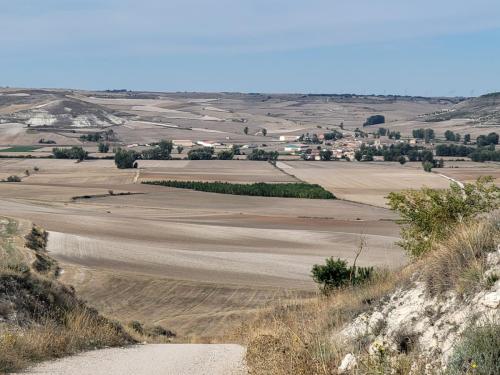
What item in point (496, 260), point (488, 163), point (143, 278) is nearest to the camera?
point (496, 260)

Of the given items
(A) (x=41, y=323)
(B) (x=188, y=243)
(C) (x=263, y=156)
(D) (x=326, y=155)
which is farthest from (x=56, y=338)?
(D) (x=326, y=155)

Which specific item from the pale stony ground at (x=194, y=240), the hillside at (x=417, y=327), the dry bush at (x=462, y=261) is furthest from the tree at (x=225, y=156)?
the dry bush at (x=462, y=261)

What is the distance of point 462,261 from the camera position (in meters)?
12.8

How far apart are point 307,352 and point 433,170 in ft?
412

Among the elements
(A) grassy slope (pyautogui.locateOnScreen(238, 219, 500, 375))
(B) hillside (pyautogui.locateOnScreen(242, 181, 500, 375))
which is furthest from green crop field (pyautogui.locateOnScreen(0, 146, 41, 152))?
(A) grassy slope (pyautogui.locateOnScreen(238, 219, 500, 375))

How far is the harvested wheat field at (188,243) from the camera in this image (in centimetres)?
4050

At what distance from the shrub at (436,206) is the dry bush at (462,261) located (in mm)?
12967

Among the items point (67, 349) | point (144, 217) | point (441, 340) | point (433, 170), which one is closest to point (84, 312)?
point (67, 349)

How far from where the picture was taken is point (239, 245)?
59.6m

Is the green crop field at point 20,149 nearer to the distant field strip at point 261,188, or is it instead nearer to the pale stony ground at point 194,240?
the pale stony ground at point 194,240

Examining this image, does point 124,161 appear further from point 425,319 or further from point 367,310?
point 425,319

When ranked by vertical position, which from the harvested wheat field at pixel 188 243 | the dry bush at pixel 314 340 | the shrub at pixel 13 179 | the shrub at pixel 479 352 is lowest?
the harvested wheat field at pixel 188 243

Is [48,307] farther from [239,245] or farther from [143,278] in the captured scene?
[239,245]

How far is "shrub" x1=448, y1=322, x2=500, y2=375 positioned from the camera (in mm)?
8938
